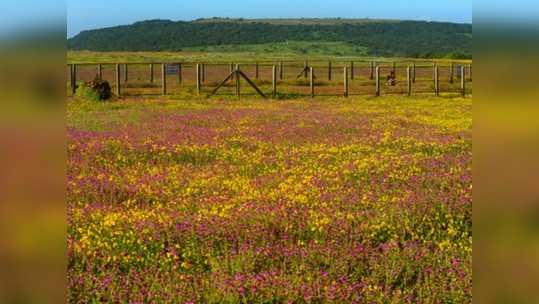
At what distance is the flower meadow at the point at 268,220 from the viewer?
6055 mm

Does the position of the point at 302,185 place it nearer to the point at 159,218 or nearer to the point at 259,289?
the point at 159,218

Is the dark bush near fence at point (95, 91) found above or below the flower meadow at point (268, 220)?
above

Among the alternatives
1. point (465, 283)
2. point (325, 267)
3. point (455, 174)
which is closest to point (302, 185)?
point (455, 174)

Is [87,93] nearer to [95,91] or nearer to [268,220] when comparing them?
[95,91]

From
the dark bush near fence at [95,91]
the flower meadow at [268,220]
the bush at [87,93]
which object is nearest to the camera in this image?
the flower meadow at [268,220]

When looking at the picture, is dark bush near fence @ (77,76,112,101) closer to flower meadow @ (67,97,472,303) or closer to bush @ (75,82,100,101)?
bush @ (75,82,100,101)

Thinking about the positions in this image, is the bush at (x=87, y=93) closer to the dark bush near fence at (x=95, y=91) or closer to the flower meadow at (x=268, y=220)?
the dark bush near fence at (x=95, y=91)

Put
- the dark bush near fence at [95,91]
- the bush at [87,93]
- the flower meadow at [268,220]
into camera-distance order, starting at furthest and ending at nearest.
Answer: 1. the dark bush near fence at [95,91]
2. the bush at [87,93]
3. the flower meadow at [268,220]

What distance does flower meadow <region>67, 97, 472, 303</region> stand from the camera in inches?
238

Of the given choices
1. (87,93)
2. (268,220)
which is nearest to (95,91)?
(87,93)

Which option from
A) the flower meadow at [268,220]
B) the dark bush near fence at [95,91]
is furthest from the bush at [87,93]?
the flower meadow at [268,220]

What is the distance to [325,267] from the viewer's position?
6.84 meters
